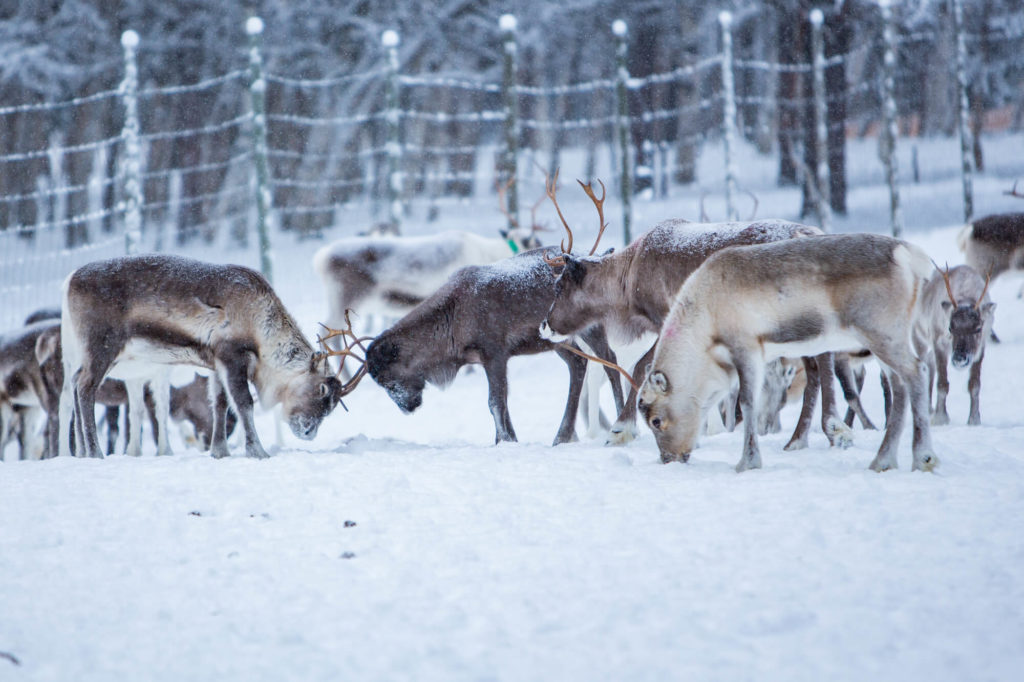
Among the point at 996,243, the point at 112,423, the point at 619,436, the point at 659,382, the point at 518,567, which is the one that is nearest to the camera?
Result: the point at 518,567

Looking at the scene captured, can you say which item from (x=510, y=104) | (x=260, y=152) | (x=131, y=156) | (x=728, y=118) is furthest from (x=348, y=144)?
(x=728, y=118)

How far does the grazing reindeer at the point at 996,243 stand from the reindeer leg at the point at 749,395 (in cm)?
691

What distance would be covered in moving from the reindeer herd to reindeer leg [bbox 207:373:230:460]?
0.01 meters

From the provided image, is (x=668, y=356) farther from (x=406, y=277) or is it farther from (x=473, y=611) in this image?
(x=406, y=277)

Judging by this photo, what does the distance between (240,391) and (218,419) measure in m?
0.46

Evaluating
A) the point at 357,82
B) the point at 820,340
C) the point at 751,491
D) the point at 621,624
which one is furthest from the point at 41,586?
the point at 357,82

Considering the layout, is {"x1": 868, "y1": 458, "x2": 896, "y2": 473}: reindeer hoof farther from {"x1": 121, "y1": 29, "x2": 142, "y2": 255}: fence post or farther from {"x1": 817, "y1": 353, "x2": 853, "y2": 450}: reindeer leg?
{"x1": 121, "y1": 29, "x2": 142, "y2": 255}: fence post

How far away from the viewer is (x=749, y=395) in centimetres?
475

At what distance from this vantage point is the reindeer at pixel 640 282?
19.1 ft

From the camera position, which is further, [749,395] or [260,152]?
[260,152]

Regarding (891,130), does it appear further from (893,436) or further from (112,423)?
(112,423)

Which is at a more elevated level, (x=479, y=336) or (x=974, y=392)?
(x=479, y=336)

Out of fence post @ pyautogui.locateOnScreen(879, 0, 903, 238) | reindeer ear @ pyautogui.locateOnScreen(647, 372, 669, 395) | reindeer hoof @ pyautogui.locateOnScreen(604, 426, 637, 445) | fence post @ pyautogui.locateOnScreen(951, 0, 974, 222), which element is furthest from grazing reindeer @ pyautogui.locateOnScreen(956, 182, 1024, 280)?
reindeer ear @ pyautogui.locateOnScreen(647, 372, 669, 395)

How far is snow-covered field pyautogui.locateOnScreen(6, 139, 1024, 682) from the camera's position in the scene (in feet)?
8.69
